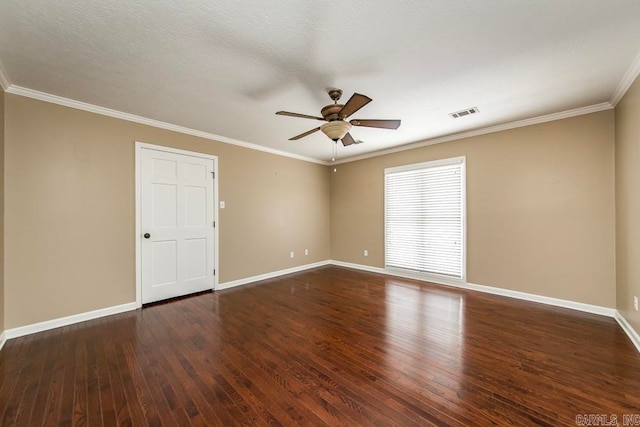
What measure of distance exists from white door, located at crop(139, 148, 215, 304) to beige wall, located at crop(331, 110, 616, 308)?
419 centimetres

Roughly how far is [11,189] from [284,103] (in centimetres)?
312

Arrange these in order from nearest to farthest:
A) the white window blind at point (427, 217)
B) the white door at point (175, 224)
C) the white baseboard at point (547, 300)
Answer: the white baseboard at point (547, 300)
the white door at point (175, 224)
the white window blind at point (427, 217)

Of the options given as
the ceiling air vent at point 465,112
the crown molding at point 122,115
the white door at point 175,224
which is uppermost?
the ceiling air vent at point 465,112

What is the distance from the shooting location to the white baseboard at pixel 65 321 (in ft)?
8.94

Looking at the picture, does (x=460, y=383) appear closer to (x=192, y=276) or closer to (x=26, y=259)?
(x=192, y=276)

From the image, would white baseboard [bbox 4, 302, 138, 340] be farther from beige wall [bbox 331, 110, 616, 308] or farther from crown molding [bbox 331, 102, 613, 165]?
beige wall [bbox 331, 110, 616, 308]

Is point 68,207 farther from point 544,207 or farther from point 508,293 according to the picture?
point 544,207

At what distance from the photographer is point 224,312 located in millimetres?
3404

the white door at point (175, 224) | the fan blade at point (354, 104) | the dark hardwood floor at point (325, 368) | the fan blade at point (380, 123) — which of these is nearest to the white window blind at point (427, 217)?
the dark hardwood floor at point (325, 368)

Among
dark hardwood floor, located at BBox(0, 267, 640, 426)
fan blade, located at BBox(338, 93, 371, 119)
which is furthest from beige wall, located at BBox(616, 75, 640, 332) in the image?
fan blade, located at BBox(338, 93, 371, 119)

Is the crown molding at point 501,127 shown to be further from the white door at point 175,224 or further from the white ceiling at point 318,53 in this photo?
the white door at point 175,224

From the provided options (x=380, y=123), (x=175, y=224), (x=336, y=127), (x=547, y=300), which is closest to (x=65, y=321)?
(x=175, y=224)

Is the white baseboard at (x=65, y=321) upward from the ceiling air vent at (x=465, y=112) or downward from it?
downward

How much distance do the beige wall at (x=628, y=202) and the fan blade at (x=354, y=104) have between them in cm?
270
